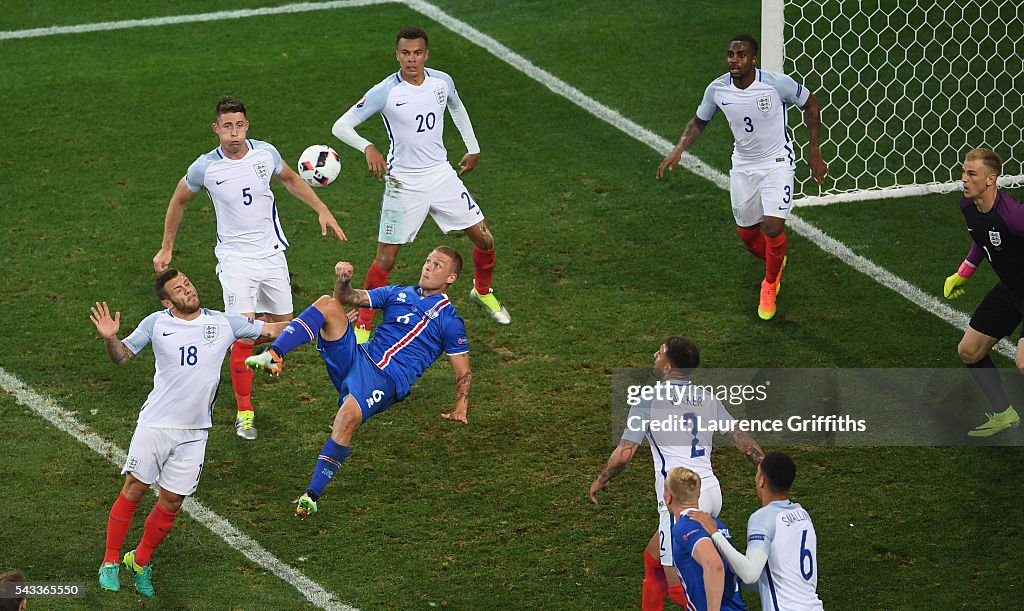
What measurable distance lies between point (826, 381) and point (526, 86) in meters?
5.94

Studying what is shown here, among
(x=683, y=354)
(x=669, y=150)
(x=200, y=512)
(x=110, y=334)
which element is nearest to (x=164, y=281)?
(x=110, y=334)

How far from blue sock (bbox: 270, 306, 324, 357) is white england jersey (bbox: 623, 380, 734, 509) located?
1.87 metres

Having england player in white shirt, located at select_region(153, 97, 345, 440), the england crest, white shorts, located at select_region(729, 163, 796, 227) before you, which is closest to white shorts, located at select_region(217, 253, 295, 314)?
england player in white shirt, located at select_region(153, 97, 345, 440)

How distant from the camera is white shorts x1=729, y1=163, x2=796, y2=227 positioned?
1004 cm

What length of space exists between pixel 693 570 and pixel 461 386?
2.16 metres

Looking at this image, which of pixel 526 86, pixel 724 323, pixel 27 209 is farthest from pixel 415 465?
pixel 526 86

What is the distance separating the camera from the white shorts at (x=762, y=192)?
1004 cm

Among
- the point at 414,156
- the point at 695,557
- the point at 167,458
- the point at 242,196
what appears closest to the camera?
the point at 695,557

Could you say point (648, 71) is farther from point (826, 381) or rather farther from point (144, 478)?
point (144, 478)

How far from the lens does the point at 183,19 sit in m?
15.8

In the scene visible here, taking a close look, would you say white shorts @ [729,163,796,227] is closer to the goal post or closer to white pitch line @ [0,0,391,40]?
the goal post

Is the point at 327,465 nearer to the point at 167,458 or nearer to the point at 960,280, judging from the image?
the point at 167,458

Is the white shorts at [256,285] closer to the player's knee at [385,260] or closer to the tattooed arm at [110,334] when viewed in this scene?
the player's knee at [385,260]

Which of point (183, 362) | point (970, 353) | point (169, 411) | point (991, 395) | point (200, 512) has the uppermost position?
point (183, 362)
